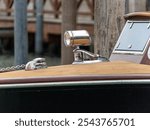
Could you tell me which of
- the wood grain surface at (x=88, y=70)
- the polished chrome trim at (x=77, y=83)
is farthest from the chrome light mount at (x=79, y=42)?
the polished chrome trim at (x=77, y=83)

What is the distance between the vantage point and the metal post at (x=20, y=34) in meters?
6.45

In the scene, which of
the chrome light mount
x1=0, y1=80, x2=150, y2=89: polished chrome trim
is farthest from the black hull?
the chrome light mount

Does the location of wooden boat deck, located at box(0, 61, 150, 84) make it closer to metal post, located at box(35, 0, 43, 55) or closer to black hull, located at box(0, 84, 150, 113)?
black hull, located at box(0, 84, 150, 113)

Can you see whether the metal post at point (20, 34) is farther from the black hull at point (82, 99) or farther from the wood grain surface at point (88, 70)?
the black hull at point (82, 99)

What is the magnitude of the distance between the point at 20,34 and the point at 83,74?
3.01 m

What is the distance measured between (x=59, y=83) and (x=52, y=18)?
44.9 feet

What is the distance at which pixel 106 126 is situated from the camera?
351 centimetres

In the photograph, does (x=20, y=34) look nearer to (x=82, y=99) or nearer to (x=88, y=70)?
(x=88, y=70)

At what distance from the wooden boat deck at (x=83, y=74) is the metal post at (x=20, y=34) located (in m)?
2.49

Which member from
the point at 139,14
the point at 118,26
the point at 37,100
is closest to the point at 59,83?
the point at 37,100

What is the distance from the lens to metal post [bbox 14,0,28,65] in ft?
21.2

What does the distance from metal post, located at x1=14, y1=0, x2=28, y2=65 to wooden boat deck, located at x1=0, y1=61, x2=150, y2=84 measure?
249 cm

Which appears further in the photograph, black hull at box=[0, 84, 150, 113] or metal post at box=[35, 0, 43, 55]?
metal post at box=[35, 0, 43, 55]

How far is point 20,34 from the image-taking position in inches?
257
